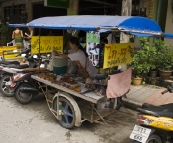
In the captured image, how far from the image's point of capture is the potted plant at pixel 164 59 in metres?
6.20

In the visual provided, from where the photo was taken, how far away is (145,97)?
5.42 metres

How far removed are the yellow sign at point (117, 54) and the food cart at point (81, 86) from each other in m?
0.04

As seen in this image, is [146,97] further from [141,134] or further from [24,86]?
[24,86]

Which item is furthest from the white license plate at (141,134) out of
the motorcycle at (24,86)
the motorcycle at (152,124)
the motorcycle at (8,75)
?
the motorcycle at (8,75)

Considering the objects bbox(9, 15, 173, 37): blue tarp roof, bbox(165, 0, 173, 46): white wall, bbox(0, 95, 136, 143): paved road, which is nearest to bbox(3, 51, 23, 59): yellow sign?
bbox(0, 95, 136, 143): paved road

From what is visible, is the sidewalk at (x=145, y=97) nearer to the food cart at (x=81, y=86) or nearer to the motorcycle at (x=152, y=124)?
the food cart at (x=81, y=86)

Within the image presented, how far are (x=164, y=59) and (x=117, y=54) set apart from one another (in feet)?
10.8

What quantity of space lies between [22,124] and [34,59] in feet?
6.83

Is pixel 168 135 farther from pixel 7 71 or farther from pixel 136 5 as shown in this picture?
pixel 136 5

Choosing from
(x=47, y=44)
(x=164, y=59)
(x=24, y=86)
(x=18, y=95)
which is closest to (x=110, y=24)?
(x=47, y=44)

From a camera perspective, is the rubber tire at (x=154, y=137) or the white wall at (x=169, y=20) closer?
the rubber tire at (x=154, y=137)

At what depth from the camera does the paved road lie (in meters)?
3.62

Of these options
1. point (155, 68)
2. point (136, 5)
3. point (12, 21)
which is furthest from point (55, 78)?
point (12, 21)

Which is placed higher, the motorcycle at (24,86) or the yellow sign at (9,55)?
the yellow sign at (9,55)
